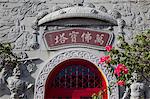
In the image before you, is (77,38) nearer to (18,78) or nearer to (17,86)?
(18,78)

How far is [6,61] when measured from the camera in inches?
291

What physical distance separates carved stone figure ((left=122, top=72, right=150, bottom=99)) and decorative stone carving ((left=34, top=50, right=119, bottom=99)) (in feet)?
0.97

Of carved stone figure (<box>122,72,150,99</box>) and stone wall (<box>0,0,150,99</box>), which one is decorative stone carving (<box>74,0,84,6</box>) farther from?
carved stone figure (<box>122,72,150,99</box>)

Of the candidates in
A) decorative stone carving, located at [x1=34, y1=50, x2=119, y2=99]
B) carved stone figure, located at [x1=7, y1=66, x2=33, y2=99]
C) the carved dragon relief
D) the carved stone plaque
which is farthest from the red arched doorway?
the carved dragon relief

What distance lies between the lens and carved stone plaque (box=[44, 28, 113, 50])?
771 cm

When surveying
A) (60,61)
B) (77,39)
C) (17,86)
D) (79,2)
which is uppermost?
(79,2)

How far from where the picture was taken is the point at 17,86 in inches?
285

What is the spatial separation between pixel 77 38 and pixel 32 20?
4.23 feet

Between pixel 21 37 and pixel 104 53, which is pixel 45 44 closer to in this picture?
pixel 21 37

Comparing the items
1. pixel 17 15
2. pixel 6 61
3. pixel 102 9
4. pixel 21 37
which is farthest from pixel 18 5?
pixel 102 9

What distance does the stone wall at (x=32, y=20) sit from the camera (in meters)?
7.64

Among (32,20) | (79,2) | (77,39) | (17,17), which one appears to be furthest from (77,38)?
(17,17)

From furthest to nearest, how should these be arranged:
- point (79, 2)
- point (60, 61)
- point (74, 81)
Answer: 1. point (79, 2)
2. point (74, 81)
3. point (60, 61)

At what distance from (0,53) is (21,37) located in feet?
3.67
